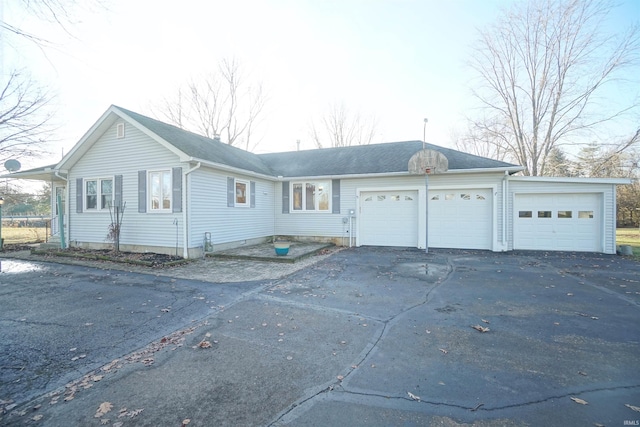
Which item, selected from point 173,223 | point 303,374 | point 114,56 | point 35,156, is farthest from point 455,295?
point 35,156

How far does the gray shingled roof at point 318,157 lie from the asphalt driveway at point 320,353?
5.80 m

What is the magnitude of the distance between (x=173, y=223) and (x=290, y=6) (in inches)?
332

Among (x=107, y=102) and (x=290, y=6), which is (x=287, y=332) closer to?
(x=290, y=6)

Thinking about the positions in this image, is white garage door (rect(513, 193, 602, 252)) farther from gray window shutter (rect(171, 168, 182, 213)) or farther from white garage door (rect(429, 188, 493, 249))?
gray window shutter (rect(171, 168, 182, 213))

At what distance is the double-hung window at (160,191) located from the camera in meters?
9.84

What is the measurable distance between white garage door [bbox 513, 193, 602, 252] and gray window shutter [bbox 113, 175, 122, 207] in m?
15.3

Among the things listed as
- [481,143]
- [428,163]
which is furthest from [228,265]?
[481,143]

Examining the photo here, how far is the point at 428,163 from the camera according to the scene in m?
11.4

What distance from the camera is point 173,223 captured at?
960cm

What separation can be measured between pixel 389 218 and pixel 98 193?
1194 centimetres

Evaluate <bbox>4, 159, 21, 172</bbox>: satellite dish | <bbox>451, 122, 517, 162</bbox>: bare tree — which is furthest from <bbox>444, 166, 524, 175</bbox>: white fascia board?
<bbox>4, 159, 21, 172</bbox>: satellite dish

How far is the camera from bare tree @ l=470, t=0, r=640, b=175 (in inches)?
688

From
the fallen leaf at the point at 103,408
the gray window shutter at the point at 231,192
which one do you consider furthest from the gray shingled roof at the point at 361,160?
the fallen leaf at the point at 103,408

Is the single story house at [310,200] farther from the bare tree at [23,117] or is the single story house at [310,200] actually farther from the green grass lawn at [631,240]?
the bare tree at [23,117]
